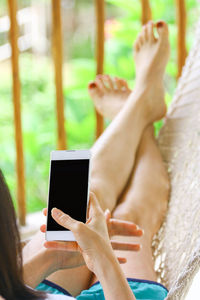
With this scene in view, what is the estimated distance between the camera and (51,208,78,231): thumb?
72 cm

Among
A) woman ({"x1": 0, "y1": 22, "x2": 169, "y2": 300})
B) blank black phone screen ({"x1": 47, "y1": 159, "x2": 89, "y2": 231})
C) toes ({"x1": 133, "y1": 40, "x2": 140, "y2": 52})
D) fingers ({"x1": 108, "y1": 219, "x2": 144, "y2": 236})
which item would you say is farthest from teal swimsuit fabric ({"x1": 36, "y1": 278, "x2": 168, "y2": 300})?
toes ({"x1": 133, "y1": 40, "x2": 140, "y2": 52})

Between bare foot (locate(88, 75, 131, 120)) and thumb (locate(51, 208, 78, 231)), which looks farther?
bare foot (locate(88, 75, 131, 120))

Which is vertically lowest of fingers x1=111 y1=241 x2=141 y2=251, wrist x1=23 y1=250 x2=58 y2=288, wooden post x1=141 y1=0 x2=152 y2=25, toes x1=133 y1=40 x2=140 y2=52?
wrist x1=23 y1=250 x2=58 y2=288

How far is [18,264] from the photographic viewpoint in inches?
29.2

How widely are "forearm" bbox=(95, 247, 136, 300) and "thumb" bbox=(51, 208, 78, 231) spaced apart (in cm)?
7

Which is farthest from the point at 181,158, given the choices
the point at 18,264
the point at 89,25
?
the point at 89,25

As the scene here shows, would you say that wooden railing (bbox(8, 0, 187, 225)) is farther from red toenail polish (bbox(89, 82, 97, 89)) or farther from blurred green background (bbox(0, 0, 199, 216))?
blurred green background (bbox(0, 0, 199, 216))

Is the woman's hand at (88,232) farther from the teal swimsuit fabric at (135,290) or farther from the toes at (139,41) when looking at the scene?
the toes at (139,41)

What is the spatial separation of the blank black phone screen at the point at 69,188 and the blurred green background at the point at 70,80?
1.81 meters

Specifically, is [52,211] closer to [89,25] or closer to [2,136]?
[2,136]

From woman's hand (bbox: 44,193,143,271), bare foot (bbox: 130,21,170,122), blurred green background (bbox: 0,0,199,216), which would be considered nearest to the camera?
woman's hand (bbox: 44,193,143,271)

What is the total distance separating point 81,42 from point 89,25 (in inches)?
11.4

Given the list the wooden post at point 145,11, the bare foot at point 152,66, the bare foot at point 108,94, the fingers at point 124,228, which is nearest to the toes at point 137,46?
the bare foot at point 152,66

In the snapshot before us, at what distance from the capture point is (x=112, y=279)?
72 cm
